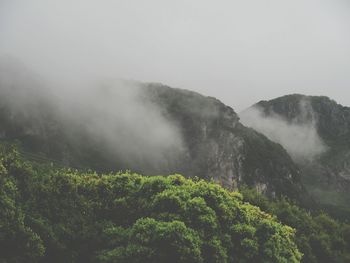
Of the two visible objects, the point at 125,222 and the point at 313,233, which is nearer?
the point at 125,222

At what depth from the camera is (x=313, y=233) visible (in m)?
85.8

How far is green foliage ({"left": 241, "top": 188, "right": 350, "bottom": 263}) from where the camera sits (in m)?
82.2

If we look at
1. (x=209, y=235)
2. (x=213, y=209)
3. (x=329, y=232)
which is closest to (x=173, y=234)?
(x=209, y=235)

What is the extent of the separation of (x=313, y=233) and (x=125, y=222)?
49740mm

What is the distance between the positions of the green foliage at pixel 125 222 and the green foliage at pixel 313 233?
3399cm

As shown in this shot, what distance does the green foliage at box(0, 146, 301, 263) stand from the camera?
126ft

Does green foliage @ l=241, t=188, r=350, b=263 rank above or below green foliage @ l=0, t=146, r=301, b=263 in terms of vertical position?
below

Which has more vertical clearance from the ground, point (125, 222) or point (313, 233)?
point (125, 222)

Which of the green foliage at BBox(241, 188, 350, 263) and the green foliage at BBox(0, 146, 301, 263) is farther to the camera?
the green foliage at BBox(241, 188, 350, 263)

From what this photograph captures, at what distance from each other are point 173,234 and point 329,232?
6255 centimetres

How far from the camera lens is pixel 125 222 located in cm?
4512

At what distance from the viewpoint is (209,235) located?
42.3 m

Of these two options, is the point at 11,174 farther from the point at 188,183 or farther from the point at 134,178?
the point at 188,183

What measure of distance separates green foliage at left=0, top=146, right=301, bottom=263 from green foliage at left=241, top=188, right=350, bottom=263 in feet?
112
